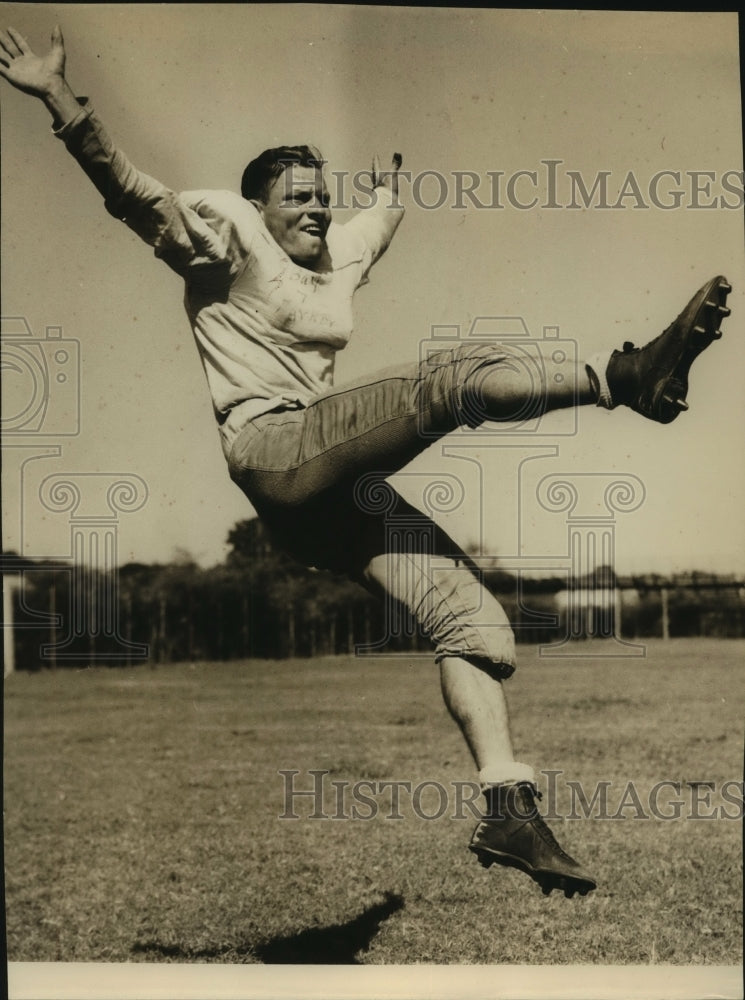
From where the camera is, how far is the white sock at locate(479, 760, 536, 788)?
2957 millimetres

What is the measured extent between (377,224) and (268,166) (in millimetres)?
369

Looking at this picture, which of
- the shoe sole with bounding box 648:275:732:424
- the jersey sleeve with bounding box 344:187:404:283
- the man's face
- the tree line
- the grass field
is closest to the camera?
the shoe sole with bounding box 648:275:732:424

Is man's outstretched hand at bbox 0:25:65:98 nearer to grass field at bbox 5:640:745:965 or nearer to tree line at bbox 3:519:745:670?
tree line at bbox 3:519:745:670

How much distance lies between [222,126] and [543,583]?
189 cm

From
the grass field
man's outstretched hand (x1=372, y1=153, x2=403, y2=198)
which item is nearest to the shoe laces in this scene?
the grass field

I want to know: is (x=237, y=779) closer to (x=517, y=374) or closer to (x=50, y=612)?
(x=50, y=612)

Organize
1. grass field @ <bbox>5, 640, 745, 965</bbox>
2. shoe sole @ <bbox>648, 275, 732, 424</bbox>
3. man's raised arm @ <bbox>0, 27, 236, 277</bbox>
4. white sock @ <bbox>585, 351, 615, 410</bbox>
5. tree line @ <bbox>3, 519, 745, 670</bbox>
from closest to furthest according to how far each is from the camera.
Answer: shoe sole @ <bbox>648, 275, 732, 424</bbox> → white sock @ <bbox>585, 351, 615, 410</bbox> → man's raised arm @ <bbox>0, 27, 236, 277</bbox> → grass field @ <bbox>5, 640, 745, 965</bbox> → tree line @ <bbox>3, 519, 745, 670</bbox>

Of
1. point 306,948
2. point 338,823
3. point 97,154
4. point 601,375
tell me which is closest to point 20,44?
point 97,154

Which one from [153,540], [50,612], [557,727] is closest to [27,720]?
[50,612]

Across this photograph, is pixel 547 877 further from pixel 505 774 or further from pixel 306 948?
pixel 306 948

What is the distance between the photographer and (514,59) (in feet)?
11.9

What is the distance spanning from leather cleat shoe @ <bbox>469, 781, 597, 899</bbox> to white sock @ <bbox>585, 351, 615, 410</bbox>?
991 millimetres

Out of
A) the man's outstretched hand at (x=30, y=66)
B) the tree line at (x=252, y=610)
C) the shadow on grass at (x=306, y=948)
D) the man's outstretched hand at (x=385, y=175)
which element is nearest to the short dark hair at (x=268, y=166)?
the man's outstretched hand at (x=385, y=175)

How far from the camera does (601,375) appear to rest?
2.65 meters
